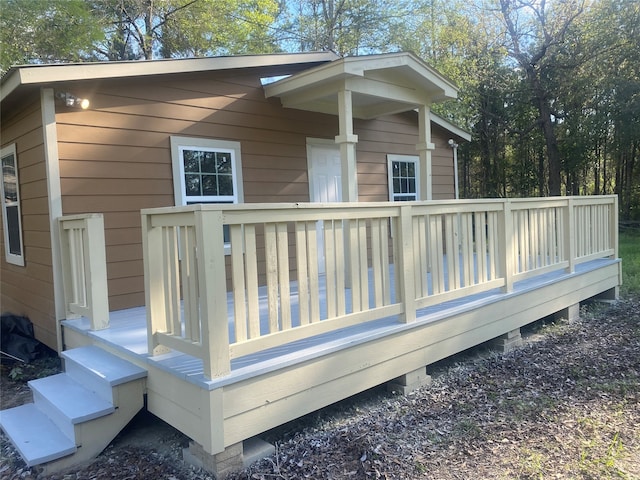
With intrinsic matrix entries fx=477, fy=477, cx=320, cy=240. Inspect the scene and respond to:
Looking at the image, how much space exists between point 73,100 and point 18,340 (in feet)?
7.65

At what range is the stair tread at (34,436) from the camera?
251 cm

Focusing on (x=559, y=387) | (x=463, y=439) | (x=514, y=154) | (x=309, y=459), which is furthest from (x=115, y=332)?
(x=514, y=154)

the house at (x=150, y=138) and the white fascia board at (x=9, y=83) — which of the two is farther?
the house at (x=150, y=138)

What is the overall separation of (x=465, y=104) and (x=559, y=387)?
1531 cm

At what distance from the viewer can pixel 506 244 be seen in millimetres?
4242

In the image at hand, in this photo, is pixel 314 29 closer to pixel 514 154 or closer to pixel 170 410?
pixel 514 154

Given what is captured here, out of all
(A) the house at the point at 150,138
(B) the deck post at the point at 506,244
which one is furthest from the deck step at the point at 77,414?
(B) the deck post at the point at 506,244

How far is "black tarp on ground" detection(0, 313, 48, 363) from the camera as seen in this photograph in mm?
4395

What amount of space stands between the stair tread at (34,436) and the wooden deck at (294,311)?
1.66 feet

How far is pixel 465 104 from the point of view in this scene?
17.2 metres

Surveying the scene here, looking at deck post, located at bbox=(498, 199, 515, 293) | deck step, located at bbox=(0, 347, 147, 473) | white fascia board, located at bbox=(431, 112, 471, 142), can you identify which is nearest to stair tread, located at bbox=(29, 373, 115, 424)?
deck step, located at bbox=(0, 347, 147, 473)

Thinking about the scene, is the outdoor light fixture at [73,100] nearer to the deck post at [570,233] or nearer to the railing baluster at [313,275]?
the railing baluster at [313,275]

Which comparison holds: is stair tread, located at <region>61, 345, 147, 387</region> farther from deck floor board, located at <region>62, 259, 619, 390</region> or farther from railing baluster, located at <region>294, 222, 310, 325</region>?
railing baluster, located at <region>294, 222, 310, 325</region>

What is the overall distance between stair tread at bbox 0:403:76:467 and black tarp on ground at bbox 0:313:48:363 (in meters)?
1.56
